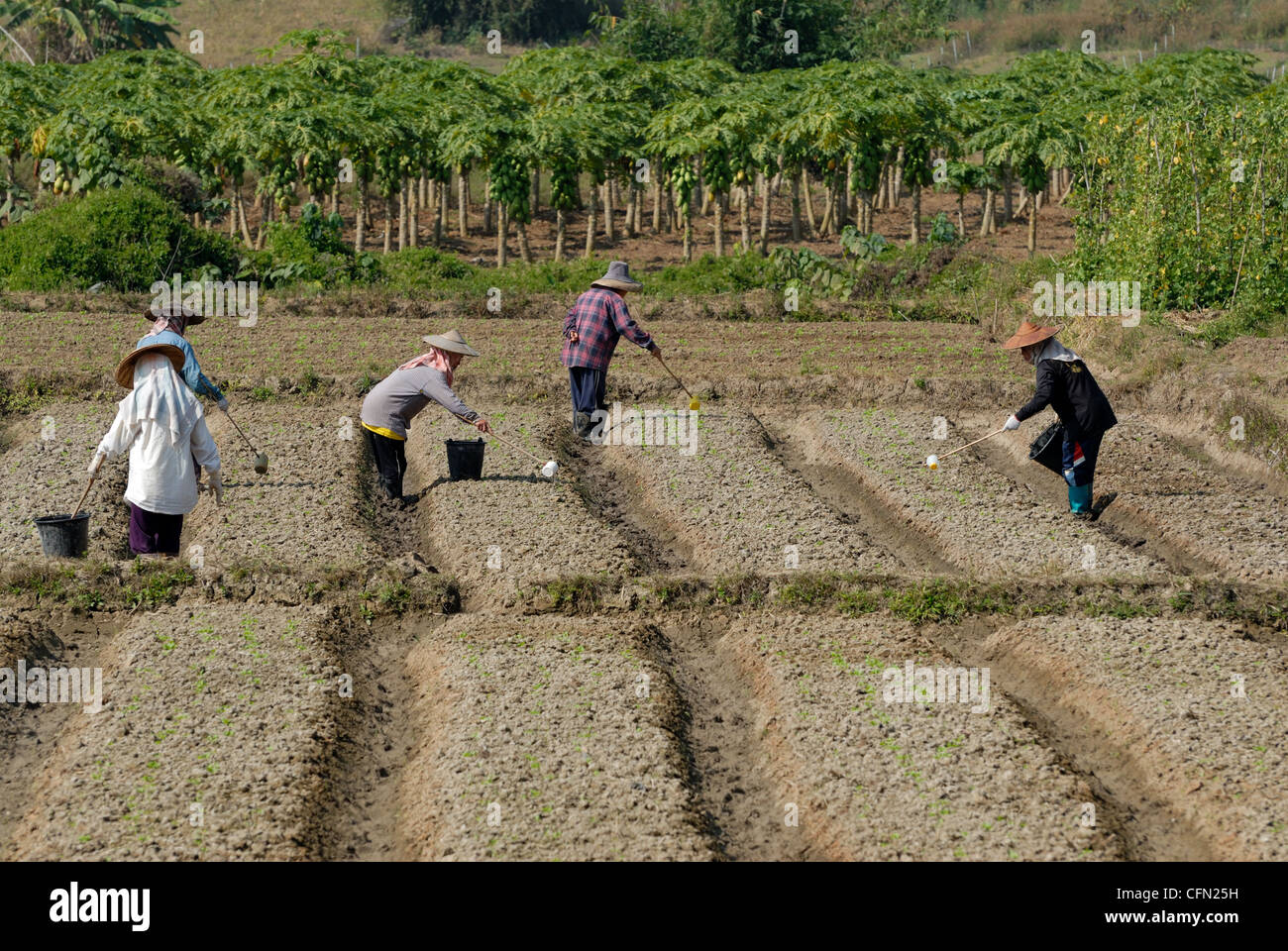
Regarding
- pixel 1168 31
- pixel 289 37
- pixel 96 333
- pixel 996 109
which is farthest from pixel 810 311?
pixel 1168 31

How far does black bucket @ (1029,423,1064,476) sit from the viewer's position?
12172 mm

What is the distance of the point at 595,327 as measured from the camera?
13922 mm

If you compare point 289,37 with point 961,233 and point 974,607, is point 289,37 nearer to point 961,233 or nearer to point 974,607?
point 961,233

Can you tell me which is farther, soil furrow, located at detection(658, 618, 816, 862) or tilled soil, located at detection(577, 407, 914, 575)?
tilled soil, located at detection(577, 407, 914, 575)

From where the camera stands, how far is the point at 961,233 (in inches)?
1185

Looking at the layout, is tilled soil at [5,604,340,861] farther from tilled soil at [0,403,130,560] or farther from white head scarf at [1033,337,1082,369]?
white head scarf at [1033,337,1082,369]

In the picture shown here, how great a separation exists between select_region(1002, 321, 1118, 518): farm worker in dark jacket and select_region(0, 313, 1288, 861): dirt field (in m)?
0.54

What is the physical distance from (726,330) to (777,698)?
10.5 m

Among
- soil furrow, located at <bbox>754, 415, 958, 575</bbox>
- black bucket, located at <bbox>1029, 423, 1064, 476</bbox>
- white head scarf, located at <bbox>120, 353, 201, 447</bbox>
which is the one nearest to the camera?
white head scarf, located at <bbox>120, 353, 201, 447</bbox>

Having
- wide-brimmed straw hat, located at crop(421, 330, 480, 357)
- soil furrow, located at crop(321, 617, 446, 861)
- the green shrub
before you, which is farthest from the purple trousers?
the green shrub

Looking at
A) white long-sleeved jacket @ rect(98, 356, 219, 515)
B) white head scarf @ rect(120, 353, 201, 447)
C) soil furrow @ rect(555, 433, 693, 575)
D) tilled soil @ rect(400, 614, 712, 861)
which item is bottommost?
tilled soil @ rect(400, 614, 712, 861)

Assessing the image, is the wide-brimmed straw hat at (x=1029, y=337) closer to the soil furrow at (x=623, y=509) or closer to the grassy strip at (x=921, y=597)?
the grassy strip at (x=921, y=597)

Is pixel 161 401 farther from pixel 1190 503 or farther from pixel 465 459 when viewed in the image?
pixel 1190 503

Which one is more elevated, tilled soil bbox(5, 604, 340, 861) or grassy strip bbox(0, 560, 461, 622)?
grassy strip bbox(0, 560, 461, 622)
